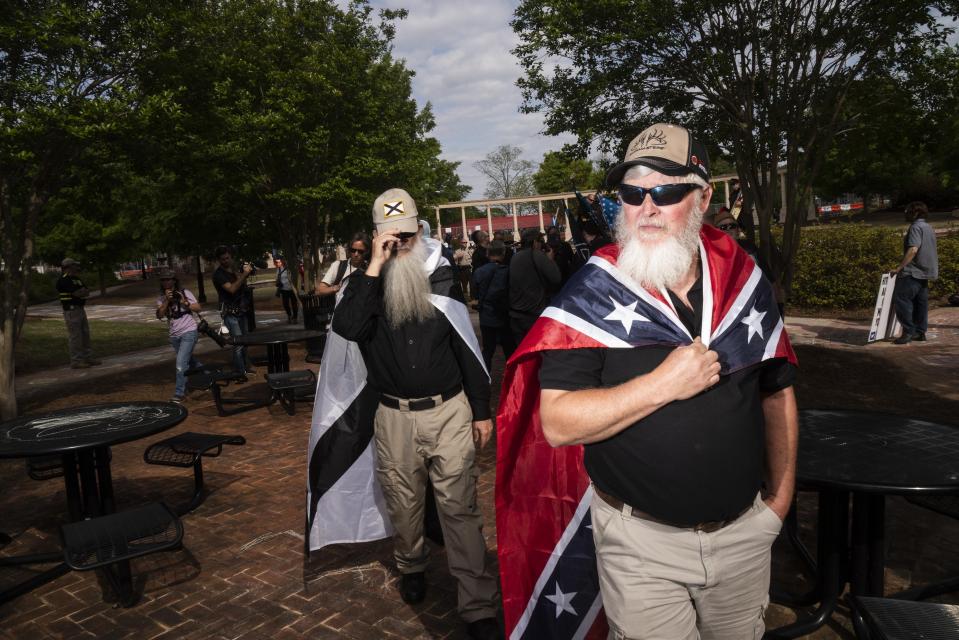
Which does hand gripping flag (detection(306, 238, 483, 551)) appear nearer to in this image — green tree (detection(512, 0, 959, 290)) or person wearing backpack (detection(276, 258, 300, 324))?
A: green tree (detection(512, 0, 959, 290))

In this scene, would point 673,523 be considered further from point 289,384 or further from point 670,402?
point 289,384

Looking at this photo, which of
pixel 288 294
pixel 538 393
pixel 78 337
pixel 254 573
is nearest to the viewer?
pixel 538 393

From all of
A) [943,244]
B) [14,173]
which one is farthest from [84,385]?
[943,244]

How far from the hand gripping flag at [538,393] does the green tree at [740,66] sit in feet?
23.1

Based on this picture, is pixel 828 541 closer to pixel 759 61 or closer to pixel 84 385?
pixel 759 61

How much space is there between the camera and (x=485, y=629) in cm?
349

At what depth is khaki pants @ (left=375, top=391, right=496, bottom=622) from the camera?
11.8 feet

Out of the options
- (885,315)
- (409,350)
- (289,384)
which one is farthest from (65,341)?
(885,315)

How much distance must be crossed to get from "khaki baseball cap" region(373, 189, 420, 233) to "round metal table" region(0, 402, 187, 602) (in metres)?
2.09

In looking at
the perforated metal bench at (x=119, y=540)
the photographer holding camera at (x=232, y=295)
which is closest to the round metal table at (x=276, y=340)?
the photographer holding camera at (x=232, y=295)

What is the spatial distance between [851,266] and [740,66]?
6.83 m

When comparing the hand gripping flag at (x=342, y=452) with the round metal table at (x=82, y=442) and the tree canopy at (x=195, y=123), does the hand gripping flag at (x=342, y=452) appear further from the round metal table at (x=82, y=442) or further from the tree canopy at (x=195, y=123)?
A: the tree canopy at (x=195, y=123)

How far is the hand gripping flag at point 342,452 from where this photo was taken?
4.16 metres

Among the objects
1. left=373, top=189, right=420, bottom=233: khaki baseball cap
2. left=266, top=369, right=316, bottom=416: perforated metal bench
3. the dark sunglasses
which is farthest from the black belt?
left=266, top=369, right=316, bottom=416: perforated metal bench
